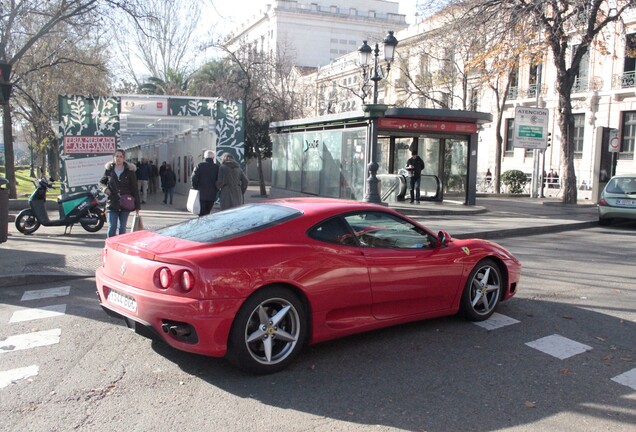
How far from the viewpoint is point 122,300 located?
14.9 feet

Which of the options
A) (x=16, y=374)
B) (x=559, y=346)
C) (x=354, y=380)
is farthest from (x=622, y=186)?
(x=16, y=374)

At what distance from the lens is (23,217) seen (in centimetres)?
1223

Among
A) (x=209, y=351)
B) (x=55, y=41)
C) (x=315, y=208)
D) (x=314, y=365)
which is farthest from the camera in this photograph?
(x=55, y=41)

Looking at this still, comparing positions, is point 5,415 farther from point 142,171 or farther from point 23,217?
point 142,171

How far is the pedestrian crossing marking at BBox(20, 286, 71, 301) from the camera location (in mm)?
6916

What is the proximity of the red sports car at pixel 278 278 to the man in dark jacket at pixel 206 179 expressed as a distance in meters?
5.81

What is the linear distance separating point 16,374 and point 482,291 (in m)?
4.35

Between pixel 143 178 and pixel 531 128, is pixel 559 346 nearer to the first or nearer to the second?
pixel 143 178

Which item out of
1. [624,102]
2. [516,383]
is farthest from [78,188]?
[624,102]

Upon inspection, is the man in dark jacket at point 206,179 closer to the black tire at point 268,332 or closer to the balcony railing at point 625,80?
the black tire at point 268,332

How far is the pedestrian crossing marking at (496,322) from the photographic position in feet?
18.9

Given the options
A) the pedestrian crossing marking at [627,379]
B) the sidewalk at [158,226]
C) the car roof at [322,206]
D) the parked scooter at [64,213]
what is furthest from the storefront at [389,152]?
the pedestrian crossing marking at [627,379]

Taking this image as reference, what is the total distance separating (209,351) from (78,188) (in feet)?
51.3

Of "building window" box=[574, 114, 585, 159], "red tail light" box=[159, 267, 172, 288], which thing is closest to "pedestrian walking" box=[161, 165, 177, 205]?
"red tail light" box=[159, 267, 172, 288]
